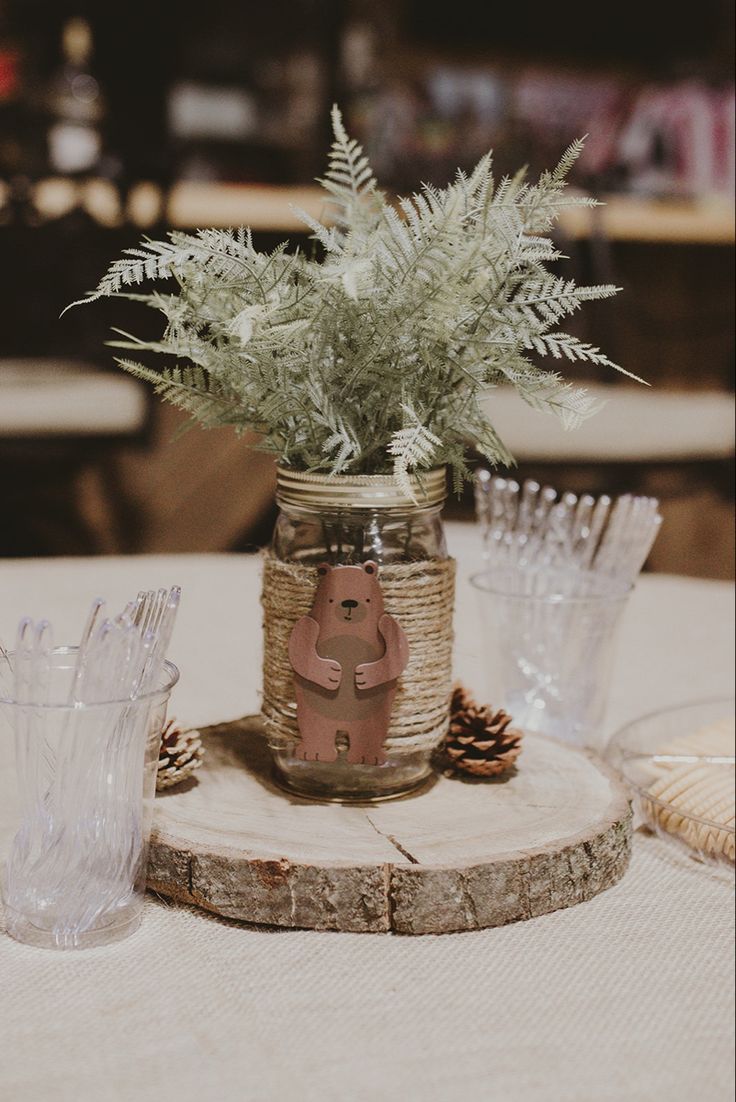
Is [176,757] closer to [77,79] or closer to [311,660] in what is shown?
[311,660]

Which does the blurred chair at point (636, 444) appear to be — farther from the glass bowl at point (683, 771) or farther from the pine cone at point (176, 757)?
the pine cone at point (176, 757)

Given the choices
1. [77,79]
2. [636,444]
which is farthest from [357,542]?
[77,79]

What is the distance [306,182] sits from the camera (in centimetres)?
496

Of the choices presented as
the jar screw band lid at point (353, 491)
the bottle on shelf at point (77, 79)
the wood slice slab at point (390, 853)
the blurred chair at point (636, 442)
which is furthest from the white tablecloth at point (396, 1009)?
the bottle on shelf at point (77, 79)

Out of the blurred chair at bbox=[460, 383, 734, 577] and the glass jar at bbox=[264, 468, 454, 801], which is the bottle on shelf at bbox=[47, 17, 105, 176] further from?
the glass jar at bbox=[264, 468, 454, 801]

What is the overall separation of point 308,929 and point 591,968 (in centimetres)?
17

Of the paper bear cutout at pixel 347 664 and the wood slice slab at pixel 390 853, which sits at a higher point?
the paper bear cutout at pixel 347 664

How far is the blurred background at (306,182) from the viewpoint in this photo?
266cm

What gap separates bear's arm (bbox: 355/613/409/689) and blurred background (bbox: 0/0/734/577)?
3.76ft

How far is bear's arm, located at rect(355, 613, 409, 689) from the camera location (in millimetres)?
814

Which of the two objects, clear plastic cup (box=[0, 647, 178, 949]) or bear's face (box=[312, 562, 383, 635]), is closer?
clear plastic cup (box=[0, 647, 178, 949])

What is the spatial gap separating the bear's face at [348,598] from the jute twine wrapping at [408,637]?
13 millimetres

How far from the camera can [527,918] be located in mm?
787

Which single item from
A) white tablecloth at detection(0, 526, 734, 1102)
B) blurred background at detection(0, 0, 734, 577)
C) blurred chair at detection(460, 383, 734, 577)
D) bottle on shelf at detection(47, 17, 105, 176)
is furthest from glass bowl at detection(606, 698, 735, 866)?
bottle on shelf at detection(47, 17, 105, 176)
